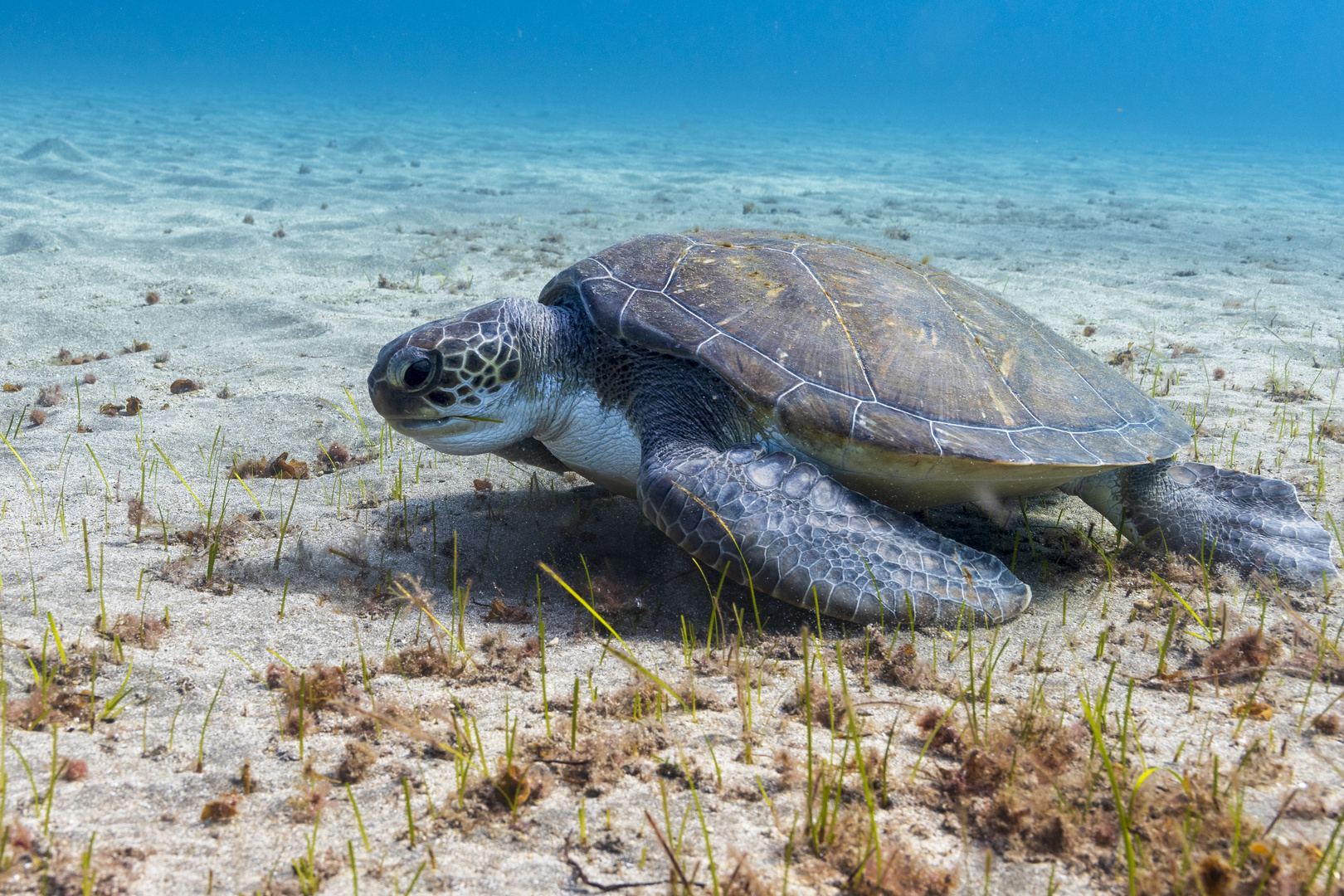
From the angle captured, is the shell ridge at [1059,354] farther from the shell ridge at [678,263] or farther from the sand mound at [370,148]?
the sand mound at [370,148]

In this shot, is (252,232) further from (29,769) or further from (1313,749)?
(1313,749)

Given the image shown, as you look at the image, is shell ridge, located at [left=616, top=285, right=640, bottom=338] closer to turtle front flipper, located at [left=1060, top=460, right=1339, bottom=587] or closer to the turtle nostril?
the turtle nostril

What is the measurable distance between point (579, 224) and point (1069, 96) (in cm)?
14240

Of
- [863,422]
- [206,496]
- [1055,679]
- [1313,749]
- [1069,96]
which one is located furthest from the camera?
[1069,96]

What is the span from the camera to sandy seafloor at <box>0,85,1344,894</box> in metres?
1.54

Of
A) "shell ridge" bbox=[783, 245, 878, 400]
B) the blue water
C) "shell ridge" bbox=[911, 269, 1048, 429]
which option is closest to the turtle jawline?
"shell ridge" bbox=[783, 245, 878, 400]

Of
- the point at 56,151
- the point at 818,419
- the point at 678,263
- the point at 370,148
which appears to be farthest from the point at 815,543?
the point at 370,148

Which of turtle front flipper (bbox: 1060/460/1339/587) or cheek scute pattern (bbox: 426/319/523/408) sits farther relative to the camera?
cheek scute pattern (bbox: 426/319/523/408)

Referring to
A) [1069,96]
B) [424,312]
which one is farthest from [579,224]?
[1069,96]

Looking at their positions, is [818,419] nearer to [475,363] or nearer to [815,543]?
[815,543]

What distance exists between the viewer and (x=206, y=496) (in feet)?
11.1

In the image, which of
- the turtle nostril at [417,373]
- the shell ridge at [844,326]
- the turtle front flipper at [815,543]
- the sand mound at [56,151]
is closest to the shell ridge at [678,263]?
the shell ridge at [844,326]

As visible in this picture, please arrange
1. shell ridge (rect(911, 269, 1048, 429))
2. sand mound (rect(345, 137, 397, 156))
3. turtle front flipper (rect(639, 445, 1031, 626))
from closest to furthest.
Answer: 1. turtle front flipper (rect(639, 445, 1031, 626))
2. shell ridge (rect(911, 269, 1048, 429))
3. sand mound (rect(345, 137, 397, 156))

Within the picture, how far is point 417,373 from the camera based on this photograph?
122 inches
